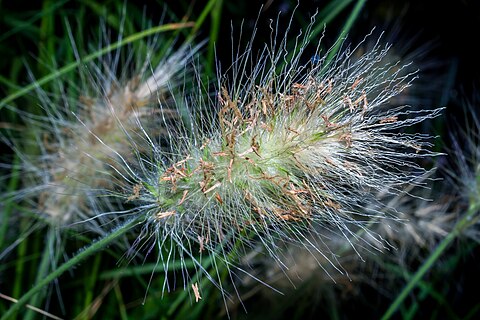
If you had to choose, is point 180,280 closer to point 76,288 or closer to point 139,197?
point 76,288

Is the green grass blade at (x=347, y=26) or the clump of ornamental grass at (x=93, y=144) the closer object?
the green grass blade at (x=347, y=26)

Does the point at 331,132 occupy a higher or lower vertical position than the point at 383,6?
lower

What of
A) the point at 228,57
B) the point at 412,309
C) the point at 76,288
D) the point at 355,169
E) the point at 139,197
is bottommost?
the point at 412,309

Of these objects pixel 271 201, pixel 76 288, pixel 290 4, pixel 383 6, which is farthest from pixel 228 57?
pixel 271 201

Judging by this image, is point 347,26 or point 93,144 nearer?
point 347,26

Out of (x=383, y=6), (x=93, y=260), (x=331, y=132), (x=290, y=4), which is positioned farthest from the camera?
(x=383, y=6)

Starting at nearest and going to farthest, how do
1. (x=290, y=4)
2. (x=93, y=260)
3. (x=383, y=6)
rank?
(x=93, y=260) < (x=290, y=4) < (x=383, y=6)

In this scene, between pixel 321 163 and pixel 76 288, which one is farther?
pixel 76 288

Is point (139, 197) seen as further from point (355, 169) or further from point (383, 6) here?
point (383, 6)

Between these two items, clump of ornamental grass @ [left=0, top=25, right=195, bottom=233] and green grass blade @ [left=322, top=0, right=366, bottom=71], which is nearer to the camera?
green grass blade @ [left=322, top=0, right=366, bottom=71]

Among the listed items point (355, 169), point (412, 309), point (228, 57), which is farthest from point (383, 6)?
point (355, 169)
